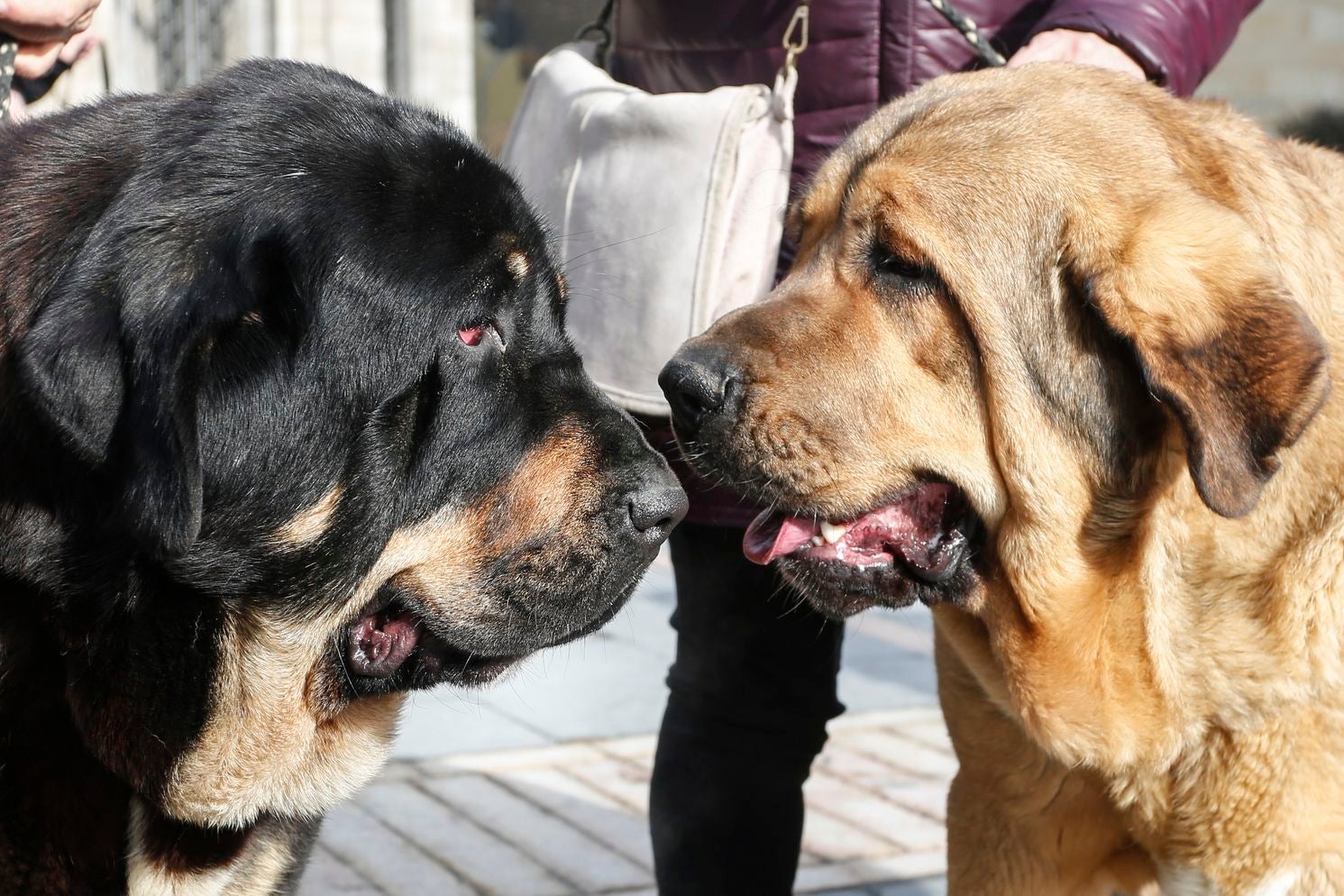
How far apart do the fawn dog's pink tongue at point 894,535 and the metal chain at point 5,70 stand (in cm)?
174

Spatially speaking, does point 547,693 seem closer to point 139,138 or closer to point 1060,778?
point 1060,778

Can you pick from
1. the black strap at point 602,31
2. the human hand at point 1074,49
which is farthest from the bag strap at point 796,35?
the black strap at point 602,31

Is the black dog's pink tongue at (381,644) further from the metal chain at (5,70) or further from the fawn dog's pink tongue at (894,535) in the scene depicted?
the metal chain at (5,70)

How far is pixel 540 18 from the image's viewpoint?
39.0 feet

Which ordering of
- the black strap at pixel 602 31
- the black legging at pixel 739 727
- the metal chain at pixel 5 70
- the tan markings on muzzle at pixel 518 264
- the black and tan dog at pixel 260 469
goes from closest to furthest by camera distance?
the black and tan dog at pixel 260 469, the tan markings on muzzle at pixel 518 264, the metal chain at pixel 5 70, the black legging at pixel 739 727, the black strap at pixel 602 31

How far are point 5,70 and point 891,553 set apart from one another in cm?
204

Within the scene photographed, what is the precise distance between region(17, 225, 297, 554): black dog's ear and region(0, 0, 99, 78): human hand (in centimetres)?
97

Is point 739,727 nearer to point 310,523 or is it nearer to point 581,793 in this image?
point 310,523

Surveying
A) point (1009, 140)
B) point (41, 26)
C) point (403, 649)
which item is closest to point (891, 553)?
point (1009, 140)

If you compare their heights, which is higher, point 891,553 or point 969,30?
point 969,30

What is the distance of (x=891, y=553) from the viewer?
2.84 metres

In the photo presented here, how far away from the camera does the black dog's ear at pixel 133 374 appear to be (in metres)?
2.08

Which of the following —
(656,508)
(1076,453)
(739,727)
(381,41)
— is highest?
(1076,453)

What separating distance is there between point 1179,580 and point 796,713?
3.30ft
